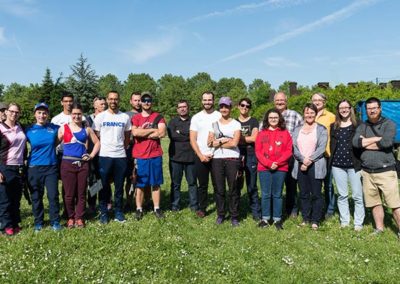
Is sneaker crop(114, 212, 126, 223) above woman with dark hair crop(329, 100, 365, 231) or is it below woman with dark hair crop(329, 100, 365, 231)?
below

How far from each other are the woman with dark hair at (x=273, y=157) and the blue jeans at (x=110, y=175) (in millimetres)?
2663

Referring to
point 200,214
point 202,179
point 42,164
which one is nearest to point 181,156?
point 202,179

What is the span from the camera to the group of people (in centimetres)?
659

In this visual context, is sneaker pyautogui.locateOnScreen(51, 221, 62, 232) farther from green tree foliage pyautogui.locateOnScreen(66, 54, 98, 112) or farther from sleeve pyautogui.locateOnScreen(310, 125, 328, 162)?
green tree foliage pyautogui.locateOnScreen(66, 54, 98, 112)

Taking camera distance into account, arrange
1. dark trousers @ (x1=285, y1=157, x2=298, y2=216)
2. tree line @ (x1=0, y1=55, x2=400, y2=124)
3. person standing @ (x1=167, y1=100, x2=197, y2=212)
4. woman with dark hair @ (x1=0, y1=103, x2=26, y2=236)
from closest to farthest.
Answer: woman with dark hair @ (x1=0, y1=103, x2=26, y2=236) → dark trousers @ (x1=285, y1=157, x2=298, y2=216) → person standing @ (x1=167, y1=100, x2=197, y2=212) → tree line @ (x1=0, y1=55, x2=400, y2=124)

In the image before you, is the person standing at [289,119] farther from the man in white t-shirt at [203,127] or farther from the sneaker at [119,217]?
the sneaker at [119,217]

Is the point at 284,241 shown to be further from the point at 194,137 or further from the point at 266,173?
the point at 194,137

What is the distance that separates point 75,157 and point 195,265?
→ 310 cm

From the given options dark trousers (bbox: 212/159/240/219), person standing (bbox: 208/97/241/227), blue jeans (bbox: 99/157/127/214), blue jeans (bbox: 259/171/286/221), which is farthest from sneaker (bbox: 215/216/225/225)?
blue jeans (bbox: 99/157/127/214)

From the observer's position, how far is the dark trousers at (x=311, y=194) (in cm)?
714

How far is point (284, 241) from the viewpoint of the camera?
6.31 m

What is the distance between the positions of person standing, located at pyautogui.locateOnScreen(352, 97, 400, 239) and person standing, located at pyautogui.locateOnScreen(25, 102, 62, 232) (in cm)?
545

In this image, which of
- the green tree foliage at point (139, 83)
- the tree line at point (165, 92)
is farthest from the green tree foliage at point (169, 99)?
the green tree foliage at point (139, 83)

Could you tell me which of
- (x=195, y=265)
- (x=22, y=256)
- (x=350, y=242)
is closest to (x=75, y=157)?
(x=22, y=256)
